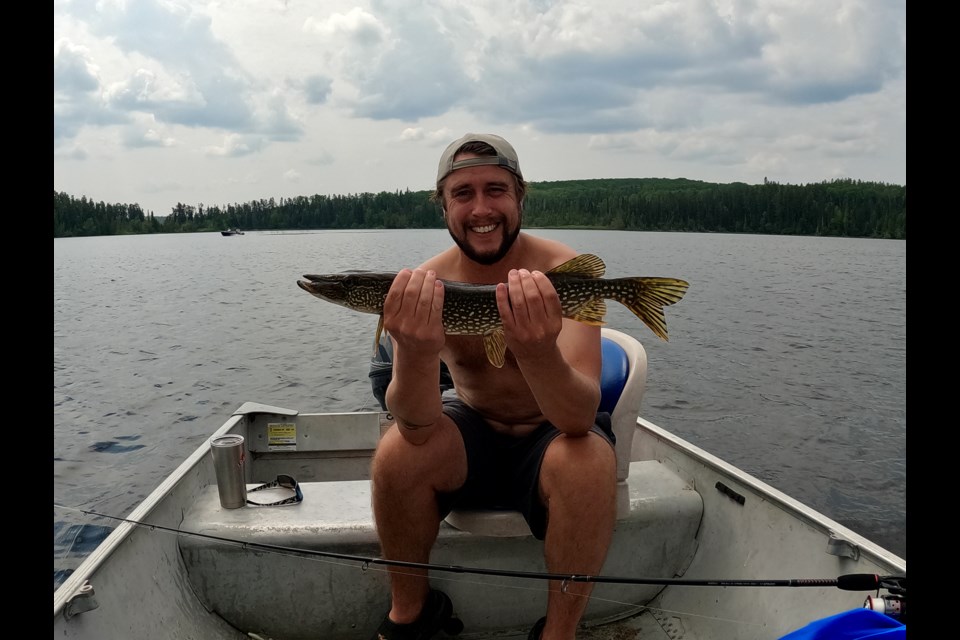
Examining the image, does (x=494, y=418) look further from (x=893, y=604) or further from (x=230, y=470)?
(x=893, y=604)

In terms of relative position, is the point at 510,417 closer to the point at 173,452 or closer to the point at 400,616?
the point at 400,616

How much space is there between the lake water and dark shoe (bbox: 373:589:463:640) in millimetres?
1419

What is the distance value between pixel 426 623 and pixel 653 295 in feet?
5.87

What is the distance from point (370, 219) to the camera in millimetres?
72812

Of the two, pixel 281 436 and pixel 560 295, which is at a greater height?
pixel 560 295

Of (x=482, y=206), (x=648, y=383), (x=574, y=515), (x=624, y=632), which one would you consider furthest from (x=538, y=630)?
(x=648, y=383)

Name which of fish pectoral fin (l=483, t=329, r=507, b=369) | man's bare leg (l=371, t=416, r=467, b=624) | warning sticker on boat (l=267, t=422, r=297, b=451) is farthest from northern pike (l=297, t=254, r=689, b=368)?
warning sticker on boat (l=267, t=422, r=297, b=451)

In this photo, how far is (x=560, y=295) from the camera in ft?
8.89

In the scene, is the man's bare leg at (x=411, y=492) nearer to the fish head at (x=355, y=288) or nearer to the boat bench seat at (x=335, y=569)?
the boat bench seat at (x=335, y=569)

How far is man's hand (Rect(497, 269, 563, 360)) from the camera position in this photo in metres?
2.47

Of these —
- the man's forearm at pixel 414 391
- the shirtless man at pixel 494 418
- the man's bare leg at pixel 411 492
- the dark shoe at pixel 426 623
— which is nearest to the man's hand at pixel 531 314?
the shirtless man at pixel 494 418

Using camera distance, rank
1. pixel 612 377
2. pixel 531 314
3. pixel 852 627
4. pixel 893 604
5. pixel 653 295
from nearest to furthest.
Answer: pixel 852 627 < pixel 893 604 < pixel 531 314 < pixel 653 295 < pixel 612 377
